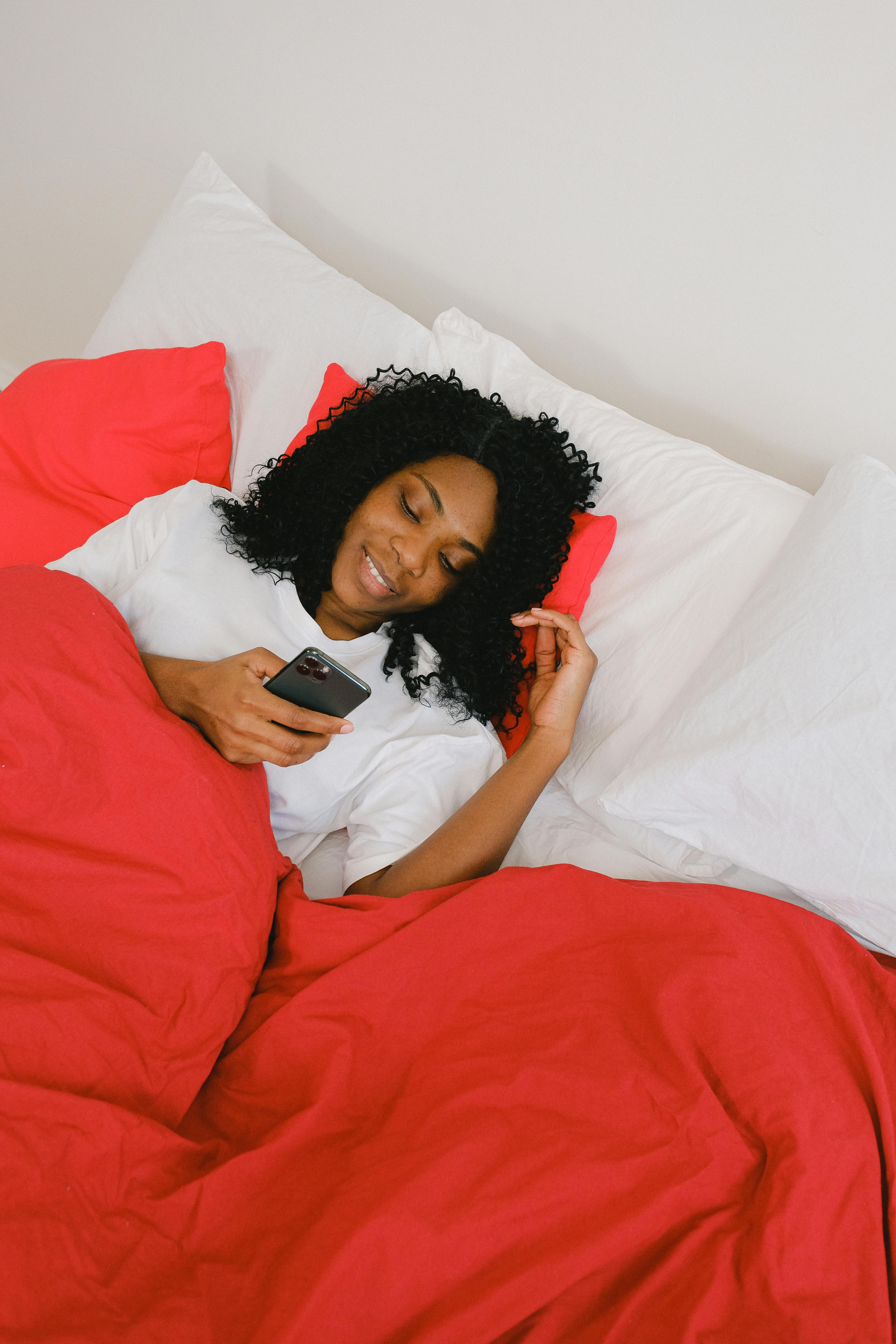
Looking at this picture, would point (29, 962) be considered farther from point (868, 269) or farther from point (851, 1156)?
point (868, 269)

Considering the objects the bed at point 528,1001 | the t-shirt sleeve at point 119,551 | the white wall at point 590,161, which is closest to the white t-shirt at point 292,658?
the t-shirt sleeve at point 119,551

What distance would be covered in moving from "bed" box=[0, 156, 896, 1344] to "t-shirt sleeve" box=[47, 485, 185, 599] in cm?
20

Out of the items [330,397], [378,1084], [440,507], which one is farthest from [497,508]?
[378,1084]

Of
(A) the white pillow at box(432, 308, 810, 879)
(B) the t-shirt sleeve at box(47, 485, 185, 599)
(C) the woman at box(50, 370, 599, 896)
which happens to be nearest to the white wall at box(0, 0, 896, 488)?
(A) the white pillow at box(432, 308, 810, 879)

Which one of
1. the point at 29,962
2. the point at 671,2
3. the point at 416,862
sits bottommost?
the point at 29,962

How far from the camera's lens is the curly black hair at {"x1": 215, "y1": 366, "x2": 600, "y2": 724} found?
1268 millimetres

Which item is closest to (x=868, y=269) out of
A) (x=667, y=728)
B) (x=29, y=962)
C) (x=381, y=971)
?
(x=667, y=728)

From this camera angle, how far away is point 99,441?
1.42 metres

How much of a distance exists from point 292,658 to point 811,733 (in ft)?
2.38

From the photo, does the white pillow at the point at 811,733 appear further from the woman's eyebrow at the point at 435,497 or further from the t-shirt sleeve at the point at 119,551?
the t-shirt sleeve at the point at 119,551

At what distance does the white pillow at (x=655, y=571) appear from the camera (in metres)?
1.12

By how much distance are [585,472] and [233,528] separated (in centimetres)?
56

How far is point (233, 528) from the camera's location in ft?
4.28

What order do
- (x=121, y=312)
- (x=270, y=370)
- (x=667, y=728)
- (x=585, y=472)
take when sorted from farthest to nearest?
(x=121, y=312) < (x=270, y=370) < (x=585, y=472) < (x=667, y=728)
